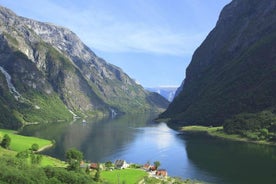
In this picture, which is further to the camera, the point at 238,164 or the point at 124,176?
the point at 238,164

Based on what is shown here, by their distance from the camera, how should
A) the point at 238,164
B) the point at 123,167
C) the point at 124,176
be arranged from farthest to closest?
the point at 238,164 < the point at 123,167 < the point at 124,176

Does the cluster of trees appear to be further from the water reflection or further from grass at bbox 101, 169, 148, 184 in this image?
the water reflection

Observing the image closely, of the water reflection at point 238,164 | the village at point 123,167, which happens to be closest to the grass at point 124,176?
the village at point 123,167

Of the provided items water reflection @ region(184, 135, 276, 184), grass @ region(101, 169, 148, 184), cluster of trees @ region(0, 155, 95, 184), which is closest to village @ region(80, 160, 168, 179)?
grass @ region(101, 169, 148, 184)

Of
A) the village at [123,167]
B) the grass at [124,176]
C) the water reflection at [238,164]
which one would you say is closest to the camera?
the grass at [124,176]

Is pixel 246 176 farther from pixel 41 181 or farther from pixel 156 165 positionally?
pixel 41 181

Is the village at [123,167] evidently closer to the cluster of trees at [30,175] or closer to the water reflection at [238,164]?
the water reflection at [238,164]

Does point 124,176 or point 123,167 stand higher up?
point 123,167

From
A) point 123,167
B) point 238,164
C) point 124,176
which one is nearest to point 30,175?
point 124,176

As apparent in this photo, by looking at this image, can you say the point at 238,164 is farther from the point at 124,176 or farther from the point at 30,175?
the point at 30,175
